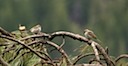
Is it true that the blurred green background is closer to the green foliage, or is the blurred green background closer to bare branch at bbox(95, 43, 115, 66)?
the green foliage

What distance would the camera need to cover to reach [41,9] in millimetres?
65000

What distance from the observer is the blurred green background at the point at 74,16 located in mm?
55531

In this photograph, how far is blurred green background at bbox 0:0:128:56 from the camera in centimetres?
5553

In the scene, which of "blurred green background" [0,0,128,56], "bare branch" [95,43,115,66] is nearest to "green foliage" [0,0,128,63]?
"blurred green background" [0,0,128,56]

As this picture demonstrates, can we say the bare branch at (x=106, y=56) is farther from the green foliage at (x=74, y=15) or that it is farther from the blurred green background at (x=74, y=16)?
the green foliage at (x=74, y=15)

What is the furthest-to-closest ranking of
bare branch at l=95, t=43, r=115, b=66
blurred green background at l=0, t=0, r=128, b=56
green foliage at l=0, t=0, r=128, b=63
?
1. green foliage at l=0, t=0, r=128, b=63
2. blurred green background at l=0, t=0, r=128, b=56
3. bare branch at l=95, t=43, r=115, b=66

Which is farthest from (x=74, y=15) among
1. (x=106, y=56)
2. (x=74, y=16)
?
(x=106, y=56)

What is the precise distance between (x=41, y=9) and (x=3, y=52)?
202 ft

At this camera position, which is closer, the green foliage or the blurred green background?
the blurred green background

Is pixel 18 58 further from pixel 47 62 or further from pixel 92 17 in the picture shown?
pixel 92 17

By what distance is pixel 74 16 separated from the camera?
67.0 metres

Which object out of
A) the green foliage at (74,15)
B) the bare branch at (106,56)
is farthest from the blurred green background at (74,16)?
the bare branch at (106,56)

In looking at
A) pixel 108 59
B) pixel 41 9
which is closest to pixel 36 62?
pixel 108 59

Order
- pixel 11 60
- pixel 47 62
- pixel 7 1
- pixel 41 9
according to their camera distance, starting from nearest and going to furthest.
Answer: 1. pixel 47 62
2. pixel 11 60
3. pixel 7 1
4. pixel 41 9
